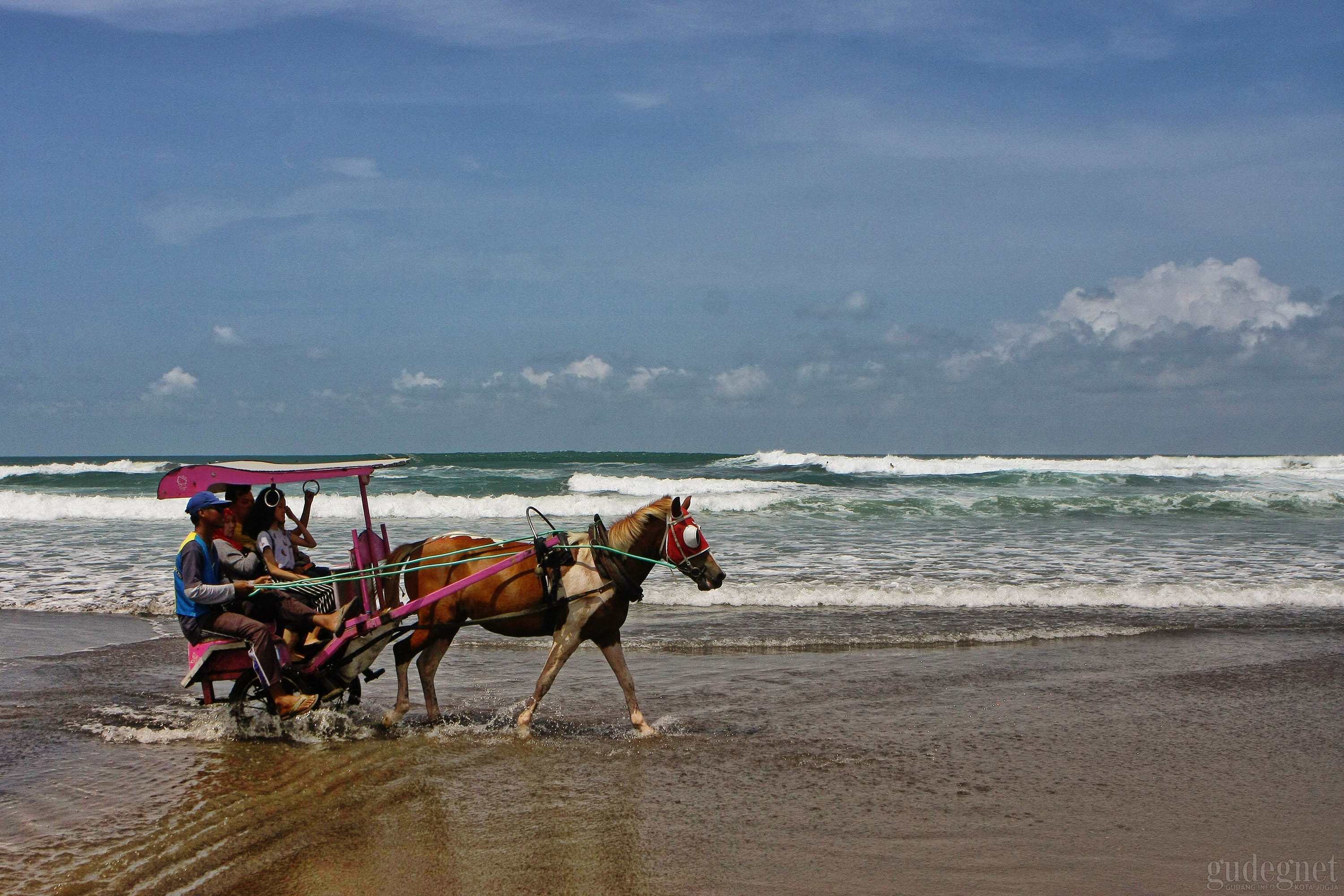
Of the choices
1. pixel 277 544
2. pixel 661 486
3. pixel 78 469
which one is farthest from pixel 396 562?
pixel 78 469

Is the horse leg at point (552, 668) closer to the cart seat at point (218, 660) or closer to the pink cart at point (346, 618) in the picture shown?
the pink cart at point (346, 618)

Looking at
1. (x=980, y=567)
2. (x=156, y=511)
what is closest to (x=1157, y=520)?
(x=980, y=567)

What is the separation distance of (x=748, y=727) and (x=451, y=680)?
9.48 feet

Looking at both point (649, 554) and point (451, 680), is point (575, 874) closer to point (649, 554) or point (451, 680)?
point (649, 554)

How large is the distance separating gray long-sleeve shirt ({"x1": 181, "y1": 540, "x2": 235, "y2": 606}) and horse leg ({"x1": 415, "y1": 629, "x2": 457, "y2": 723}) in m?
1.34

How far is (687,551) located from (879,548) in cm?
1086

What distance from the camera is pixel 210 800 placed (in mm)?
5168

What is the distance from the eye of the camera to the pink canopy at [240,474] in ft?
20.1

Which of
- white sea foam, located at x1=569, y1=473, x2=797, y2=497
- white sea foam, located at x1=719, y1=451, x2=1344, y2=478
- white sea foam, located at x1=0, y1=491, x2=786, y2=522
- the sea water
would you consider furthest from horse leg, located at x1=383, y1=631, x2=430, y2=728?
white sea foam, located at x1=719, y1=451, x2=1344, y2=478

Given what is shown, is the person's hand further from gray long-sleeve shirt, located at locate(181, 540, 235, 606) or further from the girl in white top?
the girl in white top

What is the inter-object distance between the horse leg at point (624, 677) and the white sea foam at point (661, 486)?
23.3 m

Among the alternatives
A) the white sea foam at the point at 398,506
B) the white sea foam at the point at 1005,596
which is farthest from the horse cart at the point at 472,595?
the white sea foam at the point at 398,506

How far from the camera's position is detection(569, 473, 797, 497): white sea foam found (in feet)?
106

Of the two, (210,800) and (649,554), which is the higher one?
(649,554)
